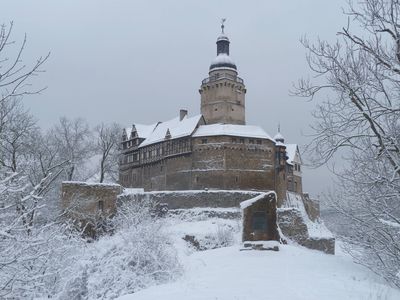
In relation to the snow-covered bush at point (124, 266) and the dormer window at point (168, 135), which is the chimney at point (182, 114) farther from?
the snow-covered bush at point (124, 266)

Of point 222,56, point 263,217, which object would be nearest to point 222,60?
point 222,56

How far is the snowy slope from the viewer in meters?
8.79

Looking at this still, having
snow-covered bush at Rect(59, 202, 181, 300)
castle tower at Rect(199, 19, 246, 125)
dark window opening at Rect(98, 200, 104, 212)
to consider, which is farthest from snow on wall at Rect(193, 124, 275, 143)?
snow-covered bush at Rect(59, 202, 181, 300)

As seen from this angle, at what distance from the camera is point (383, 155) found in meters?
6.82

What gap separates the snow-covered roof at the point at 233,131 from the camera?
133 ft

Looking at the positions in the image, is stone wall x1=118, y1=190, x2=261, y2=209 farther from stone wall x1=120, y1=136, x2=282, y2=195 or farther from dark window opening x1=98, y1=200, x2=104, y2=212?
dark window opening x1=98, y1=200, x2=104, y2=212

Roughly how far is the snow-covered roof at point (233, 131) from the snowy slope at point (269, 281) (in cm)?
2547

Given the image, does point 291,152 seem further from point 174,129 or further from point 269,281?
point 269,281

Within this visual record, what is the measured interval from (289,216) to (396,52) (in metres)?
26.8

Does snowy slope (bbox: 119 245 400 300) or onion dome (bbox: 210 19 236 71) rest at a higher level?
onion dome (bbox: 210 19 236 71)

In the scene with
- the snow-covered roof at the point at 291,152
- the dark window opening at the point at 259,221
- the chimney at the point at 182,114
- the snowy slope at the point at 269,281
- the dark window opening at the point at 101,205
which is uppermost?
the chimney at the point at 182,114

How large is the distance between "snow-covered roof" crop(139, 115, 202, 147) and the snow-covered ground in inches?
1022

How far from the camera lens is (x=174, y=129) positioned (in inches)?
1753

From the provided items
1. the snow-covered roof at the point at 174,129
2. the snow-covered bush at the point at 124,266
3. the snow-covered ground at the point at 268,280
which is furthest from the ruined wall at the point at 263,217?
the snow-covered roof at the point at 174,129
